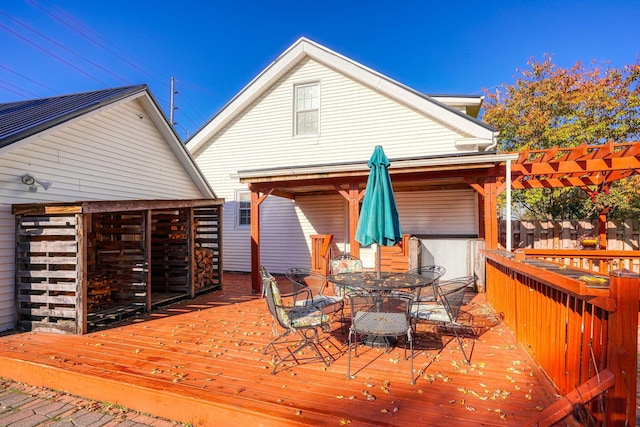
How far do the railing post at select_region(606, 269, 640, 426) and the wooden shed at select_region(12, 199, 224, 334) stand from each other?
5674 millimetres

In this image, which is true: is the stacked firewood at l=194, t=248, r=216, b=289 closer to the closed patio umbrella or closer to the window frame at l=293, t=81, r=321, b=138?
the closed patio umbrella

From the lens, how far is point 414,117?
31.3 ft

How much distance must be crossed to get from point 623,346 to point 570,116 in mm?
13908

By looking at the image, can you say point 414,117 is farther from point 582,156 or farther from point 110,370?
point 110,370

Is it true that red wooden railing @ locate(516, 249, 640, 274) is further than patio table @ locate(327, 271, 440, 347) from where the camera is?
Yes

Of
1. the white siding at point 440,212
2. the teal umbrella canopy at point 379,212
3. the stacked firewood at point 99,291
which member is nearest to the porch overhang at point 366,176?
the white siding at point 440,212

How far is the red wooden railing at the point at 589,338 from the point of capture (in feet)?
6.22

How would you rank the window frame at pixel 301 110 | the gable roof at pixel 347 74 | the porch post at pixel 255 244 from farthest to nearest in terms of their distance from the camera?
the window frame at pixel 301 110
the gable roof at pixel 347 74
the porch post at pixel 255 244

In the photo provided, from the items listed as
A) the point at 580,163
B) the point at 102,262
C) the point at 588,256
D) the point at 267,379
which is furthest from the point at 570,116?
the point at 102,262

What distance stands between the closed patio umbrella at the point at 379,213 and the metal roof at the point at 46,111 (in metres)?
5.10

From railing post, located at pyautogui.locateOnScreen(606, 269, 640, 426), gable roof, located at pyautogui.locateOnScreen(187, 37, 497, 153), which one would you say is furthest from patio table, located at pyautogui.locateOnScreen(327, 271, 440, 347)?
gable roof, located at pyautogui.locateOnScreen(187, 37, 497, 153)

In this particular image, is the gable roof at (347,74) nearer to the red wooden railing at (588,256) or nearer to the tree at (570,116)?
the red wooden railing at (588,256)

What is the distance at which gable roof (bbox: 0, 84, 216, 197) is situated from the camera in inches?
206

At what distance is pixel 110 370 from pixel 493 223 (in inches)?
254
